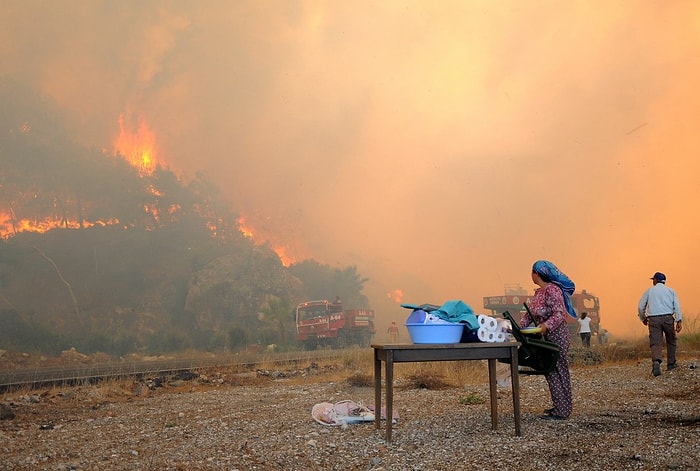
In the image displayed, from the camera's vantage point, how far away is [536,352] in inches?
273

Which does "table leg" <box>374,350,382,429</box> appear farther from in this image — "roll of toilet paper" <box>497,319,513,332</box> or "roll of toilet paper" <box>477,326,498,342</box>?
"roll of toilet paper" <box>497,319,513,332</box>

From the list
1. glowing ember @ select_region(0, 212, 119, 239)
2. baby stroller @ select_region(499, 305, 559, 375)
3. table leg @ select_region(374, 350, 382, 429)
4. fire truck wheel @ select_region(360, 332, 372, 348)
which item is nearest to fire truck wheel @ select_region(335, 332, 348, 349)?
fire truck wheel @ select_region(360, 332, 372, 348)

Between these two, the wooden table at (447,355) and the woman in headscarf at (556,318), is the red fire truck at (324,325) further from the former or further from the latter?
the wooden table at (447,355)

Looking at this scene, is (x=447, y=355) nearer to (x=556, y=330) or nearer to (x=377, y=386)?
(x=377, y=386)

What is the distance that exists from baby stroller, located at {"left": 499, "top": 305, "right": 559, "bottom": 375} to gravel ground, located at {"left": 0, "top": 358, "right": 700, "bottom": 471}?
731 mm

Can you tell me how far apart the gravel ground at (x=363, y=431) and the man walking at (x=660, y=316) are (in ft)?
1.51

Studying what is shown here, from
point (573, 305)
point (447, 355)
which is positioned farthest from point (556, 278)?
point (573, 305)

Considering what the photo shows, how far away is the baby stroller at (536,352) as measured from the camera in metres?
6.84

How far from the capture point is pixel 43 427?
879 centimetres

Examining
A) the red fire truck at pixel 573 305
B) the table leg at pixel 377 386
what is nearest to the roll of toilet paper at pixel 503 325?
the table leg at pixel 377 386

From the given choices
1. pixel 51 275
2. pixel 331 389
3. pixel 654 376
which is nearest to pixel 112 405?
pixel 331 389

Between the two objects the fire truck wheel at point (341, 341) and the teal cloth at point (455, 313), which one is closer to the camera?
the teal cloth at point (455, 313)

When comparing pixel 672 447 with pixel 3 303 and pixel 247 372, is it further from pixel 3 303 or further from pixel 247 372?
pixel 3 303

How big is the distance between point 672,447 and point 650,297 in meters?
6.67
